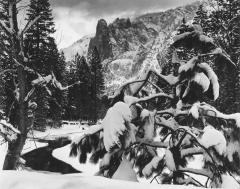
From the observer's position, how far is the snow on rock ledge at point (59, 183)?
2.32 metres

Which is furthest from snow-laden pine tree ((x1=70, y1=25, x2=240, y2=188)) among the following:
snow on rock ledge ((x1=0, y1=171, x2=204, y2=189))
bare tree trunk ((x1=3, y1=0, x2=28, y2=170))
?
bare tree trunk ((x1=3, y1=0, x2=28, y2=170))

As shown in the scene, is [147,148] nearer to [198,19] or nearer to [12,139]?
[12,139]

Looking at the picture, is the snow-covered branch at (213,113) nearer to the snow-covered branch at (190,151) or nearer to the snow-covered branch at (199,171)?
the snow-covered branch at (190,151)

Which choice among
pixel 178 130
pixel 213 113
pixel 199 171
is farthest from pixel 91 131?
pixel 213 113

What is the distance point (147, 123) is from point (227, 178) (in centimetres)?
111

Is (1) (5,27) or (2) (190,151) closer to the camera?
(2) (190,151)

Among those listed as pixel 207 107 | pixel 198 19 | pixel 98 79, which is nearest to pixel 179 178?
pixel 207 107

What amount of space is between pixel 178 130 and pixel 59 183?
2181 mm

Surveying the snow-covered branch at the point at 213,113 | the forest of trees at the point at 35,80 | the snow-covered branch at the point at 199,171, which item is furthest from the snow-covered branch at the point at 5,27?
the snow-covered branch at the point at 199,171

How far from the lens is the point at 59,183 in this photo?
2.53 m

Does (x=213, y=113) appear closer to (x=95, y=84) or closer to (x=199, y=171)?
(x=199, y=171)

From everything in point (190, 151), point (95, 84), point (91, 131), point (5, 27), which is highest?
point (95, 84)

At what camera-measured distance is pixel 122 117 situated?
381 centimetres

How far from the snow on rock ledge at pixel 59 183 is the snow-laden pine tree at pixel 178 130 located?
108 centimetres
